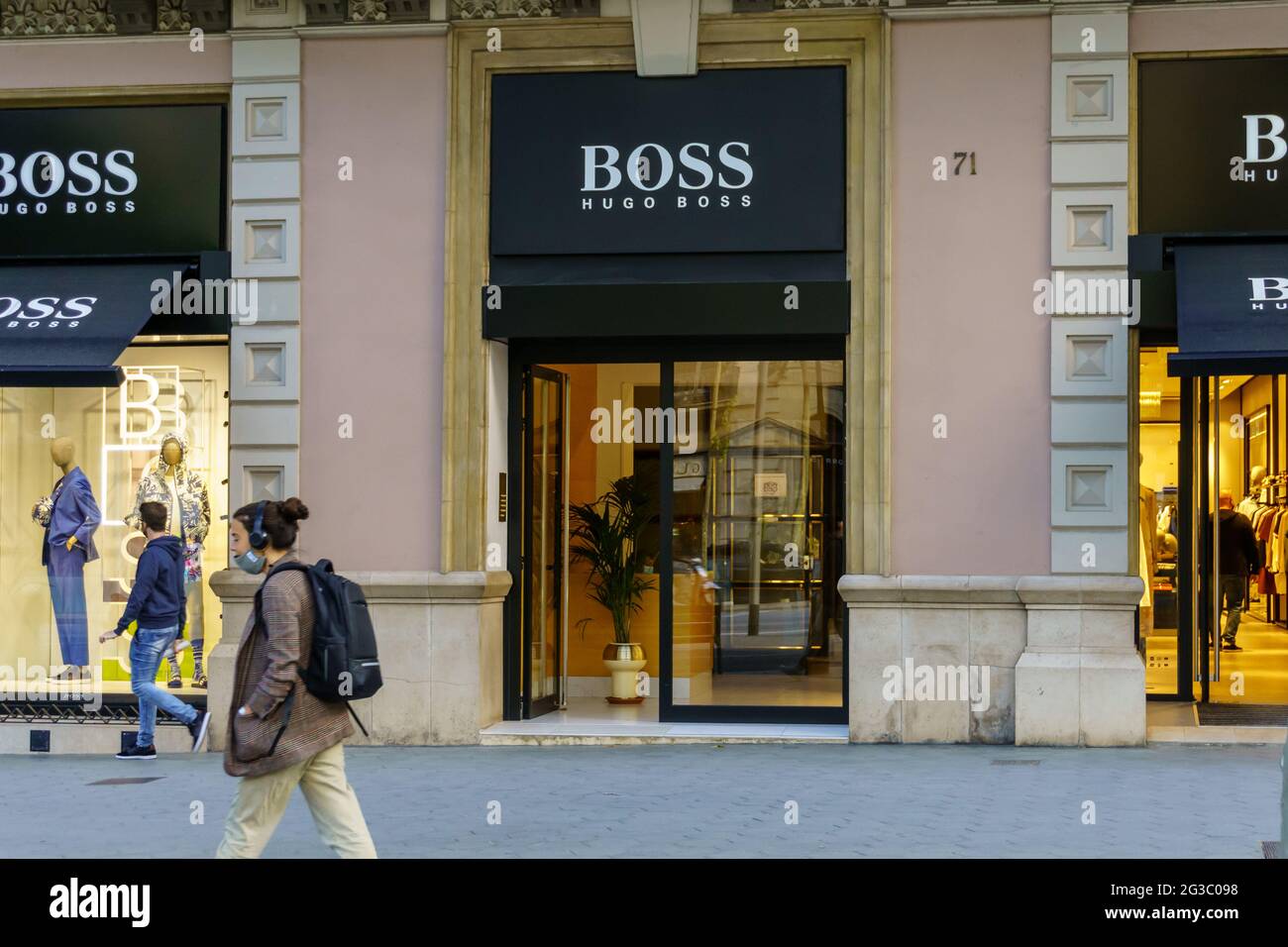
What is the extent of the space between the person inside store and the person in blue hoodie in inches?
354

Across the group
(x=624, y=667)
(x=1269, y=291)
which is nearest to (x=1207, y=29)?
(x=1269, y=291)

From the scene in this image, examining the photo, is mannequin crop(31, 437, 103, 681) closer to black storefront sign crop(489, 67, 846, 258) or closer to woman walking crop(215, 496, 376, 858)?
black storefront sign crop(489, 67, 846, 258)

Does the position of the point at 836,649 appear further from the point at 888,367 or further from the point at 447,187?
the point at 447,187

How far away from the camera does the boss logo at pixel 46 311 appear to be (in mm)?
13125

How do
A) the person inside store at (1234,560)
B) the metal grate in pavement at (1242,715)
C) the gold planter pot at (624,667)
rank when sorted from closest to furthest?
the metal grate in pavement at (1242,715) → the gold planter pot at (624,667) → the person inside store at (1234,560)

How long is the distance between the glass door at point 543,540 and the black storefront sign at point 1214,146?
502cm

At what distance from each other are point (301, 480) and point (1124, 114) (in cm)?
693

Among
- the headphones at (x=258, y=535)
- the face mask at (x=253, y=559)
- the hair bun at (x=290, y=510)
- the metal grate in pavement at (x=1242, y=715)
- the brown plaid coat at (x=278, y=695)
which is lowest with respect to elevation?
the metal grate in pavement at (x=1242, y=715)

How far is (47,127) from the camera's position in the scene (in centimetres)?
1394

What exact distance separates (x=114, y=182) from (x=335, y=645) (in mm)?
8021

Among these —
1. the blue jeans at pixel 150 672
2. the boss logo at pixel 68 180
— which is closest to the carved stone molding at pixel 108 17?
the boss logo at pixel 68 180

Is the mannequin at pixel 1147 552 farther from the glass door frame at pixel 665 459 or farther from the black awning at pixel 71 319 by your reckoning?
the black awning at pixel 71 319

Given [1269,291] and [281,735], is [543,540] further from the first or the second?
[281,735]

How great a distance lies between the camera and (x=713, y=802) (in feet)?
33.7
